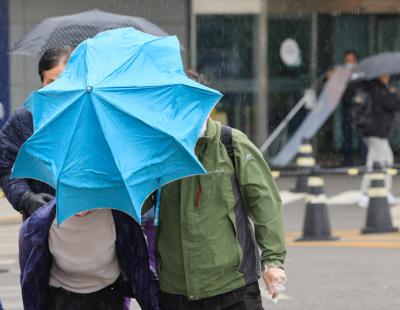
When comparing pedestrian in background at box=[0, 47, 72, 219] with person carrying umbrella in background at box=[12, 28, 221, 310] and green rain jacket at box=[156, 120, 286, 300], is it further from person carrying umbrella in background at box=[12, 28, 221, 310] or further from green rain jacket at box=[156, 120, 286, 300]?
green rain jacket at box=[156, 120, 286, 300]

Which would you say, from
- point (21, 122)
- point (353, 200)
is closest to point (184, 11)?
point (353, 200)

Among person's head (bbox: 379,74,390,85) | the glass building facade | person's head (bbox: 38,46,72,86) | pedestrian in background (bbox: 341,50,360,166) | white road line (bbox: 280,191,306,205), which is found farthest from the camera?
pedestrian in background (bbox: 341,50,360,166)

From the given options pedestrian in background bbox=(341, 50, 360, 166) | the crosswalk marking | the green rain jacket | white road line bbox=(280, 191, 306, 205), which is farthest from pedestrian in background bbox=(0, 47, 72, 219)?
pedestrian in background bbox=(341, 50, 360, 166)

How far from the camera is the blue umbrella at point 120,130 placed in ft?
13.8

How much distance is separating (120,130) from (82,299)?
87 centimetres

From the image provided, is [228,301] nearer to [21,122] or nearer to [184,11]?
[21,122]

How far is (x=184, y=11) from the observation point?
2141 cm

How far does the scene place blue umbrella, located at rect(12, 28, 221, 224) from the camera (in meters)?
4.22

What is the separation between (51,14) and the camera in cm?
2086

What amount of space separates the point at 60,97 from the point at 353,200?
13.0 meters

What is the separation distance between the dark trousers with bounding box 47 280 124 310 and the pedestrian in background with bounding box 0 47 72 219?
0.76 m

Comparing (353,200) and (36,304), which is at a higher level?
(36,304)

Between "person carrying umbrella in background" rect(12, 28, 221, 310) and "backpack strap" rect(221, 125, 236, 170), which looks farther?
"backpack strap" rect(221, 125, 236, 170)

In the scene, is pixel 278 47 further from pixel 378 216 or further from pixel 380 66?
pixel 378 216
